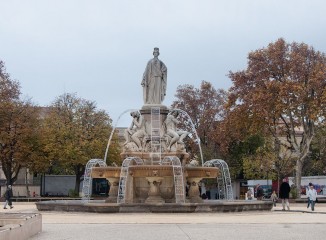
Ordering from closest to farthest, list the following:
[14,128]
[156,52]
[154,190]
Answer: [154,190], [156,52], [14,128]

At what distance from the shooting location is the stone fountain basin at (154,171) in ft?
79.6

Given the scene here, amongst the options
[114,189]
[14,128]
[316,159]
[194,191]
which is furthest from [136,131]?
[316,159]

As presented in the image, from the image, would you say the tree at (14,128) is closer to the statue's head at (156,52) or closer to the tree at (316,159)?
the statue's head at (156,52)

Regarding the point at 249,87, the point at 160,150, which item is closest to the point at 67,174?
the point at 249,87

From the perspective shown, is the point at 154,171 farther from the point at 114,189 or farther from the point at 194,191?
the point at 114,189

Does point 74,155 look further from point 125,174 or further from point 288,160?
point 125,174

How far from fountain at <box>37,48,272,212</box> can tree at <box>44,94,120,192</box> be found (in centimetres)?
2838

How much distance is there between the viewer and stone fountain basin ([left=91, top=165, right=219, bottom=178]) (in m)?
24.2

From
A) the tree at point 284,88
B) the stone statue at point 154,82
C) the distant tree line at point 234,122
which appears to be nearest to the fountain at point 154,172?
the stone statue at point 154,82

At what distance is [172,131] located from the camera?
2797cm

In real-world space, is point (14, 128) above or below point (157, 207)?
above

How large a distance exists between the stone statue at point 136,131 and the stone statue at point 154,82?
182 centimetres

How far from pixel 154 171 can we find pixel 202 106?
128 ft

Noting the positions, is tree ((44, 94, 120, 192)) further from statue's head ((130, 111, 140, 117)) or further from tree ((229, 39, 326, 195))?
statue's head ((130, 111, 140, 117))
